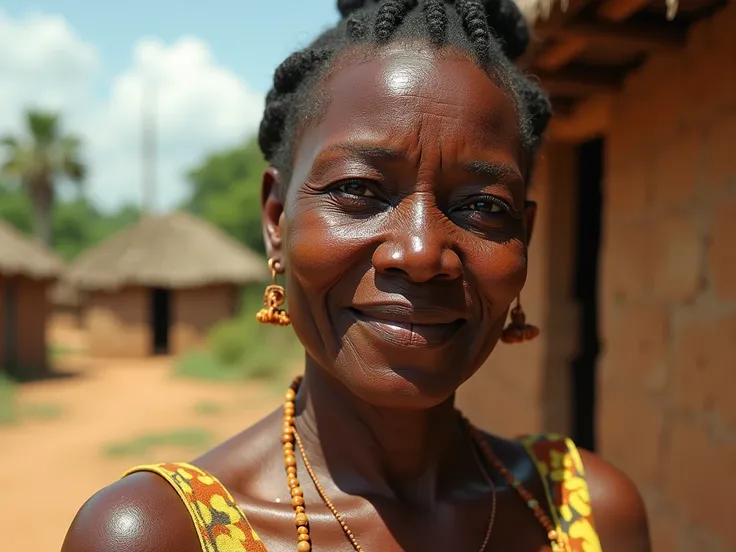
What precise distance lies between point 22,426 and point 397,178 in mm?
9970

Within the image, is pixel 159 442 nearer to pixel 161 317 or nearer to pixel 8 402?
pixel 8 402

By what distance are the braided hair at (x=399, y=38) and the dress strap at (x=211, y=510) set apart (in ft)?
2.08

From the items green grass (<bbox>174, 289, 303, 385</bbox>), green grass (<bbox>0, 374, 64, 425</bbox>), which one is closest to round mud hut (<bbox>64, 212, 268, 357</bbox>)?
green grass (<bbox>174, 289, 303, 385</bbox>)

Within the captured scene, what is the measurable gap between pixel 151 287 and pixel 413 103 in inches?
640

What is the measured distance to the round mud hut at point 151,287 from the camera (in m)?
16.2

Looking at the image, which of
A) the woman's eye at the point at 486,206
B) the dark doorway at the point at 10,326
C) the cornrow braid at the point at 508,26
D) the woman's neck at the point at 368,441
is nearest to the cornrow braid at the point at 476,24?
the cornrow braid at the point at 508,26

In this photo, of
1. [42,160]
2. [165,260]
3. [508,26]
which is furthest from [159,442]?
[42,160]

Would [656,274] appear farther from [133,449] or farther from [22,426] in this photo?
[22,426]

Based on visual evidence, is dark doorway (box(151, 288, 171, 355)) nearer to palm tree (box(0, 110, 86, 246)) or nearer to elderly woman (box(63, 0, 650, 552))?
palm tree (box(0, 110, 86, 246))

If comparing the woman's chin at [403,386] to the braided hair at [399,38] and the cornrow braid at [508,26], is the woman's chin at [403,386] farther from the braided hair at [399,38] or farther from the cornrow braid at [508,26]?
the cornrow braid at [508,26]

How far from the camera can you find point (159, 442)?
8578mm

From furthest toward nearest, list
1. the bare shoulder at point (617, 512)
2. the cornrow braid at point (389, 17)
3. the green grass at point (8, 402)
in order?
the green grass at point (8, 402) < the bare shoulder at point (617, 512) < the cornrow braid at point (389, 17)

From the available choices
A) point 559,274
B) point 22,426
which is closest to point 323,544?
point 559,274

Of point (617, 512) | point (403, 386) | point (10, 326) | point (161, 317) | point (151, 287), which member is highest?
point (403, 386)
